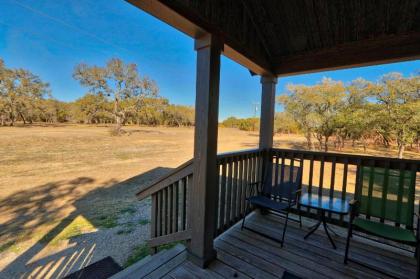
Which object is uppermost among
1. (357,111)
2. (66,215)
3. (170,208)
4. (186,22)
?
(357,111)

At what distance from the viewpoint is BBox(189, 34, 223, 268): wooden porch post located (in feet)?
5.52

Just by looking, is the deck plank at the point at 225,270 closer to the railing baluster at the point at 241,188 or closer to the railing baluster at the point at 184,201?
the railing baluster at the point at 184,201

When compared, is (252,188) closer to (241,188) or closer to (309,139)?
(241,188)

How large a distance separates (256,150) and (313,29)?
64.8 inches

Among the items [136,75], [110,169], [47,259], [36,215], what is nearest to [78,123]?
[136,75]

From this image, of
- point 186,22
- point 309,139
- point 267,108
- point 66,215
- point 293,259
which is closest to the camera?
point 186,22

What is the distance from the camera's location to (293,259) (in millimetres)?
1924

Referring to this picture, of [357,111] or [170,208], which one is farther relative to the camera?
[357,111]

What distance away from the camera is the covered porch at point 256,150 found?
1710 mm

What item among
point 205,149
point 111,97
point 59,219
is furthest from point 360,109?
point 111,97

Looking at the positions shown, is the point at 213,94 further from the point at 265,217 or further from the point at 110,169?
the point at 110,169

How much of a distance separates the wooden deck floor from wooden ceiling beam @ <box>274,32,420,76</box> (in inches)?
82.9

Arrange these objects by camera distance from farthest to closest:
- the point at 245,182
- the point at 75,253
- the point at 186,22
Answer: the point at 75,253 → the point at 245,182 → the point at 186,22

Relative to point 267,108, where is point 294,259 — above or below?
below
